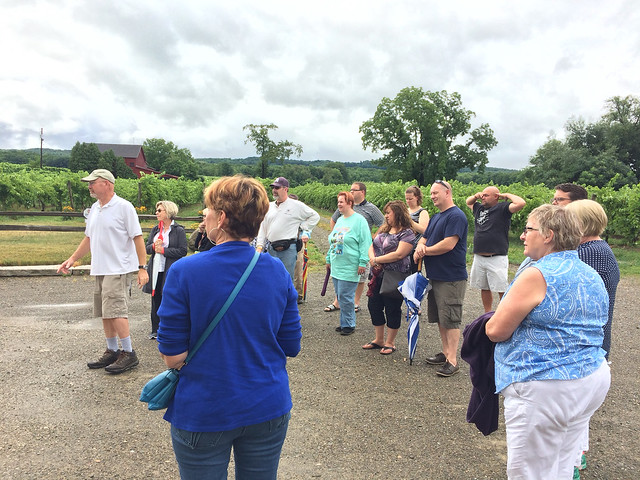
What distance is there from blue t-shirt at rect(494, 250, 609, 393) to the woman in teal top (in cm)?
349

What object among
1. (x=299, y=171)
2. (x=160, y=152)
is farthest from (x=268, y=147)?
(x=160, y=152)

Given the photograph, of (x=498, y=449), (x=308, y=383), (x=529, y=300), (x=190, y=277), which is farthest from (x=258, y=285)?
(x=308, y=383)

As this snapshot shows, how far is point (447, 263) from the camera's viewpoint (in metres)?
4.47

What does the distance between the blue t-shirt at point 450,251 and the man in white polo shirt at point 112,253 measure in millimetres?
2983

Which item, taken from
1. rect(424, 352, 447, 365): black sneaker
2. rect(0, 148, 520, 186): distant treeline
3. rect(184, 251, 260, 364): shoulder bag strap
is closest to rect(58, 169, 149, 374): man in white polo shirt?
rect(184, 251, 260, 364): shoulder bag strap

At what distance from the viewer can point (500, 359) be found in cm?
227

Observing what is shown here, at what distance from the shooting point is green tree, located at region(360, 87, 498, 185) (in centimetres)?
5706

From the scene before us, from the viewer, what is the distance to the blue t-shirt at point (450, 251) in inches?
171

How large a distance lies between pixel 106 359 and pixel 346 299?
111 inches

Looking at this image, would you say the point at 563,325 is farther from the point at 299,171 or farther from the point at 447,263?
the point at 299,171

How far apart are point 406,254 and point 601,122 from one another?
5650 cm

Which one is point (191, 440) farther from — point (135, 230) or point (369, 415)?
point (135, 230)

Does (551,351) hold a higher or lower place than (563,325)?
lower

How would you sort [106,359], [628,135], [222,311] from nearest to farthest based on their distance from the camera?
1. [222,311]
2. [106,359]
3. [628,135]
